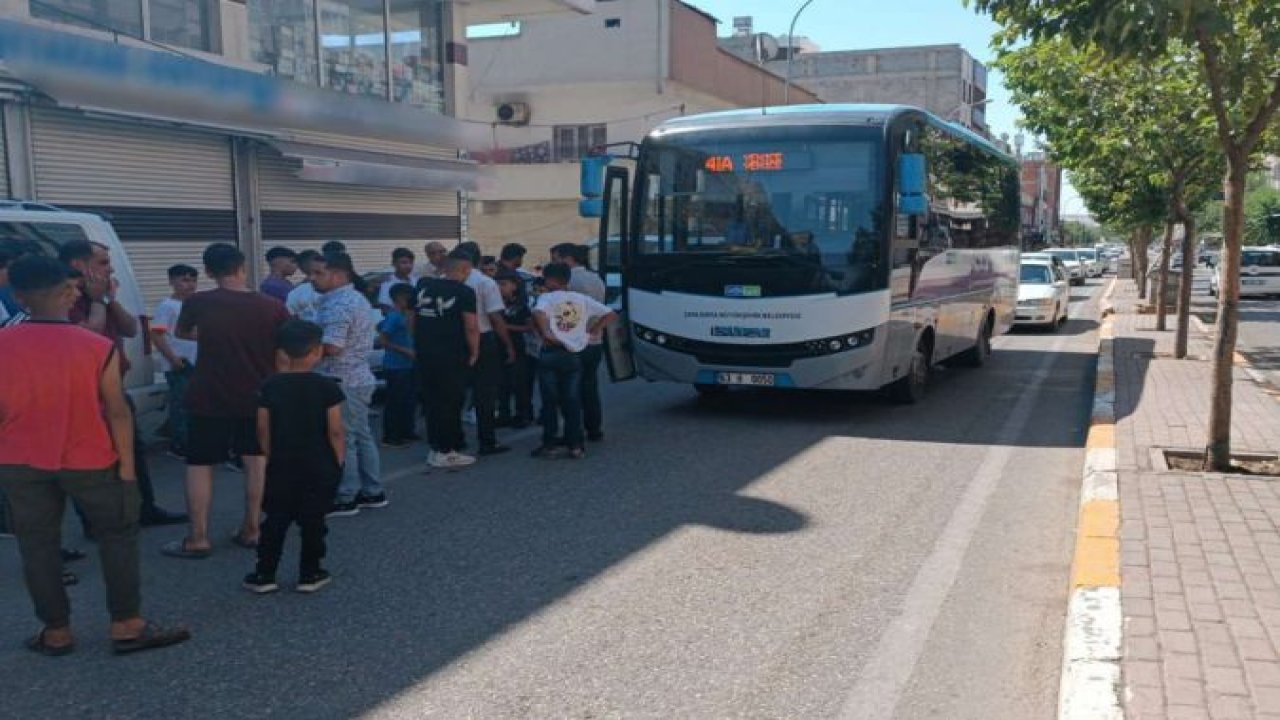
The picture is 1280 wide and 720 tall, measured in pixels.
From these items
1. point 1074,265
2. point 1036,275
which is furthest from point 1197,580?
point 1074,265

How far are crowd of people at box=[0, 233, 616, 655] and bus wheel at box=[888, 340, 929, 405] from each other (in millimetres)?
3412

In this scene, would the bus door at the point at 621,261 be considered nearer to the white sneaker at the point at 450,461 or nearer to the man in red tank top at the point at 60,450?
the white sneaker at the point at 450,461

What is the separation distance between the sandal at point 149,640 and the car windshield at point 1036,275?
19939 millimetres

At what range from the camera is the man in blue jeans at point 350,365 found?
675 cm

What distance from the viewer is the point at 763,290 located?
33.3 feet

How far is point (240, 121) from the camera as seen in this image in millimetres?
14602

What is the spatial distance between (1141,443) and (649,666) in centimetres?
583

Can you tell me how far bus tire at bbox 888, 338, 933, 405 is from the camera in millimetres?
11375

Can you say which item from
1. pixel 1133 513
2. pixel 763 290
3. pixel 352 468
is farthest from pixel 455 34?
pixel 1133 513

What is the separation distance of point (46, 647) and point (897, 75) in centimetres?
7452

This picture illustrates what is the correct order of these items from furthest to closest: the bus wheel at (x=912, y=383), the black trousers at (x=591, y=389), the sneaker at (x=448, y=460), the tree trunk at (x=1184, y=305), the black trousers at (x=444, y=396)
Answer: the tree trunk at (x=1184, y=305) → the bus wheel at (x=912, y=383) → the black trousers at (x=591, y=389) → the sneaker at (x=448, y=460) → the black trousers at (x=444, y=396)

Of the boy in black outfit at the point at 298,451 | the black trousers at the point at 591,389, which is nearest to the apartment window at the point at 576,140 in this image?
the black trousers at the point at 591,389

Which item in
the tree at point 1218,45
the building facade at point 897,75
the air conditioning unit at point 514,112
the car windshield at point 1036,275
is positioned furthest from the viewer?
the building facade at point 897,75

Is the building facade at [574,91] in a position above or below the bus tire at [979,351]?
above
